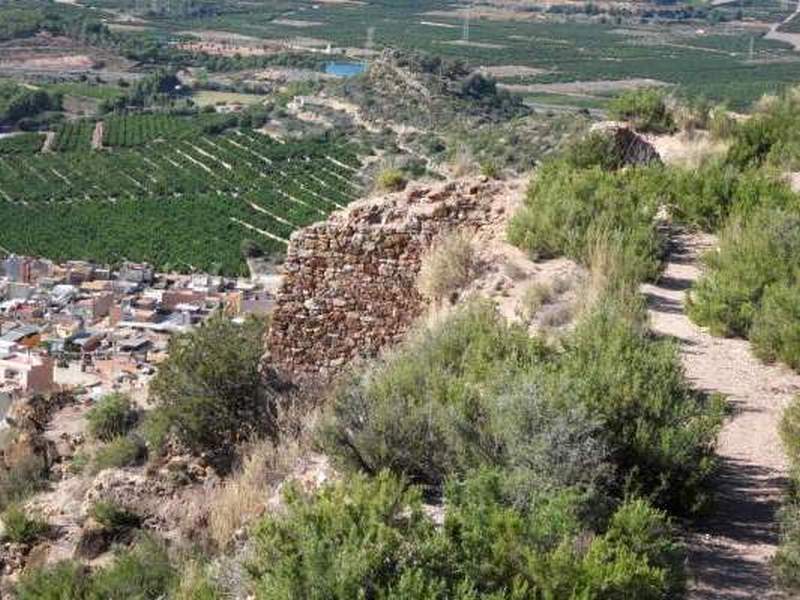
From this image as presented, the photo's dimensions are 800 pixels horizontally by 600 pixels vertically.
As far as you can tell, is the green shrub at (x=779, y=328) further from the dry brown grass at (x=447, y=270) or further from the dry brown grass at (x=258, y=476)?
the dry brown grass at (x=258, y=476)

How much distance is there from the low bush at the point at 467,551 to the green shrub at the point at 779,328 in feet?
7.58

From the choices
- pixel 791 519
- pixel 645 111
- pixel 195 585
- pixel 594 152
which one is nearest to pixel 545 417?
pixel 791 519

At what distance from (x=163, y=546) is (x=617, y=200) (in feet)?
13.1

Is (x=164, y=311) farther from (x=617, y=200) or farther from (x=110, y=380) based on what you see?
(x=617, y=200)

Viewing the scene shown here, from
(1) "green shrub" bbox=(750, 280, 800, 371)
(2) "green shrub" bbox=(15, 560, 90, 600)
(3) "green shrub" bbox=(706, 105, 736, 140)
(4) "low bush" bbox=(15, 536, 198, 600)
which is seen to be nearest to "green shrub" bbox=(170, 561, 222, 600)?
(4) "low bush" bbox=(15, 536, 198, 600)

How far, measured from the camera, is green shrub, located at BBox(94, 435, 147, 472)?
28.1 feet

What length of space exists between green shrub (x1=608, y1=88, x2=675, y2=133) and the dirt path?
5.39 metres

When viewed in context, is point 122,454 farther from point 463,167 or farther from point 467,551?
point 467,551

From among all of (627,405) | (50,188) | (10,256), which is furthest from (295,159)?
(627,405)

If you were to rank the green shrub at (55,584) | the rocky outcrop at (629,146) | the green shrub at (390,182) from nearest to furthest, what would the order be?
the green shrub at (55,584), the green shrub at (390,182), the rocky outcrop at (629,146)

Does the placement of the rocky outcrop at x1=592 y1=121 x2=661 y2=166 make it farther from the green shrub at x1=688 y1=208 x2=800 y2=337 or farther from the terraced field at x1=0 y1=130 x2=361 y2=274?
the terraced field at x1=0 y1=130 x2=361 y2=274

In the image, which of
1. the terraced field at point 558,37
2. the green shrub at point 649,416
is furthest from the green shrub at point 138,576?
the terraced field at point 558,37

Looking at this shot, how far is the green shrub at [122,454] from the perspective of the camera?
28.1ft

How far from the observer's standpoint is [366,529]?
12.5ft
